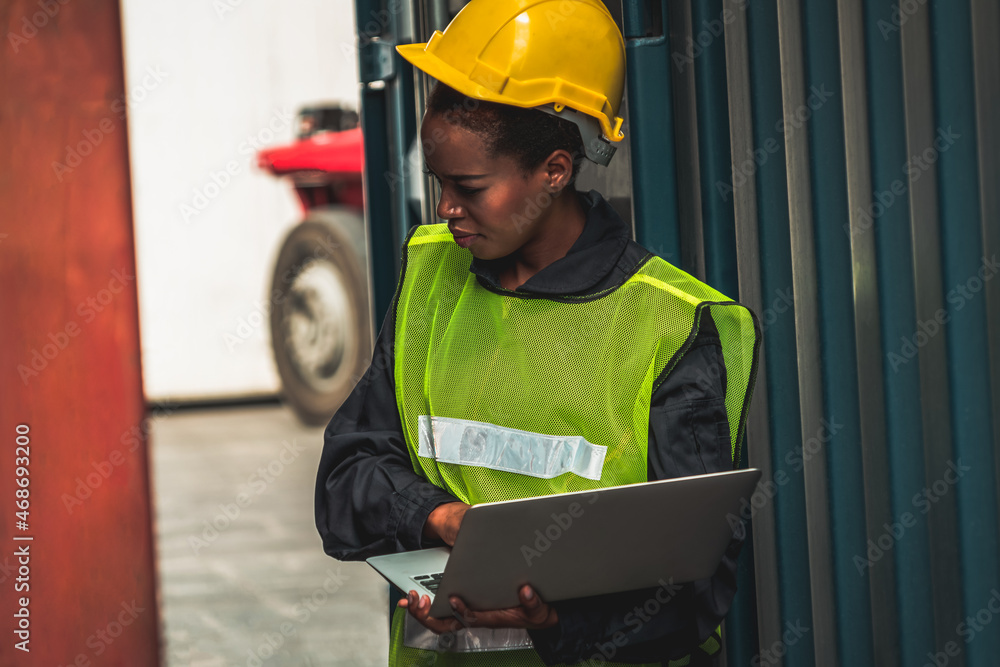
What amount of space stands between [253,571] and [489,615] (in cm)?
338

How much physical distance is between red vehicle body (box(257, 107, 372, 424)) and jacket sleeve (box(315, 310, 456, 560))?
5036mm

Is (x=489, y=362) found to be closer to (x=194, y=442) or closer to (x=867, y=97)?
(x=867, y=97)

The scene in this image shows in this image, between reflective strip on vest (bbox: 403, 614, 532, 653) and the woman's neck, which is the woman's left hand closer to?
reflective strip on vest (bbox: 403, 614, 532, 653)

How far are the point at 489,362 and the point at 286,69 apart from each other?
6.62 m

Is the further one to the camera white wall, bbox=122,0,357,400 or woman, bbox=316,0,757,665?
white wall, bbox=122,0,357,400

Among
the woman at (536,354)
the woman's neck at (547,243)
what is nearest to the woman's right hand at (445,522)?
the woman at (536,354)

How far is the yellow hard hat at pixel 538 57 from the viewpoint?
4.95ft

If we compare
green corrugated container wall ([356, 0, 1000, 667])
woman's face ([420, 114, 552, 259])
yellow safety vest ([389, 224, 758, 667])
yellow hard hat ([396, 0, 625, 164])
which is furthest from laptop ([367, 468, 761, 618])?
green corrugated container wall ([356, 0, 1000, 667])

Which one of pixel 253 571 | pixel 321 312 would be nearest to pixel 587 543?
pixel 253 571

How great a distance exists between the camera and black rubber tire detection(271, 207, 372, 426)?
6668 millimetres

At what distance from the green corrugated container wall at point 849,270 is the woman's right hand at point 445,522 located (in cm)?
76

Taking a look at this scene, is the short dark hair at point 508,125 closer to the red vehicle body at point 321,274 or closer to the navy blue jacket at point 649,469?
the navy blue jacket at point 649,469

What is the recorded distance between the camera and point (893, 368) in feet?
6.41

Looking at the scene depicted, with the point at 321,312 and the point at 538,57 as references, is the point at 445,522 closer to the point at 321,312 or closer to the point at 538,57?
the point at 538,57
